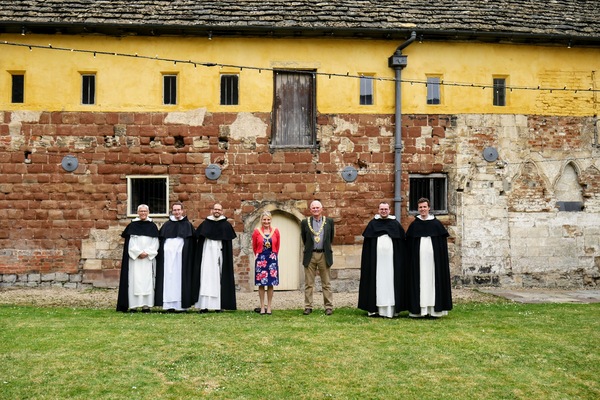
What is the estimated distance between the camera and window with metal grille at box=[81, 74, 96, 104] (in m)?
15.3

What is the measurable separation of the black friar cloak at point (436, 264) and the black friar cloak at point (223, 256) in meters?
2.99

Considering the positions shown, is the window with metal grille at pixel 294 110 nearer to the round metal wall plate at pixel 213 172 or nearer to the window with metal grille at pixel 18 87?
the round metal wall plate at pixel 213 172

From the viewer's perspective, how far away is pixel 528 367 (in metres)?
7.80

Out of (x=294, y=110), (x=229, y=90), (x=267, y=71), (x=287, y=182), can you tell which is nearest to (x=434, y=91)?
(x=294, y=110)

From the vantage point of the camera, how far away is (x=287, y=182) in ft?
50.1

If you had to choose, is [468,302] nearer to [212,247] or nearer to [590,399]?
[212,247]

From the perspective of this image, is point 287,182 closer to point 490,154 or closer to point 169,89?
point 169,89

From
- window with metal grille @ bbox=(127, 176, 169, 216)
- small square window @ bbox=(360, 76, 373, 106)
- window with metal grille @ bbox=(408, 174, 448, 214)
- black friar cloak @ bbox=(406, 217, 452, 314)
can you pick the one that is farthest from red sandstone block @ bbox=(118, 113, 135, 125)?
black friar cloak @ bbox=(406, 217, 452, 314)

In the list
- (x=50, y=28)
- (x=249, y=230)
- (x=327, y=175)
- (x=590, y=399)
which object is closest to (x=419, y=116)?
(x=327, y=175)

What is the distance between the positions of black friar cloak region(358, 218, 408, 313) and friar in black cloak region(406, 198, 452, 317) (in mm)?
144

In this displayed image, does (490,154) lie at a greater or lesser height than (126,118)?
lesser

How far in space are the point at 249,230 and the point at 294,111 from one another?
9.46 ft

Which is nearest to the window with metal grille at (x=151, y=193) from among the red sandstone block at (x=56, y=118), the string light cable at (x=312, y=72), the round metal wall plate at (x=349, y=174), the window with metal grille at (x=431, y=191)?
the red sandstone block at (x=56, y=118)

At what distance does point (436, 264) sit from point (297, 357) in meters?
3.92
